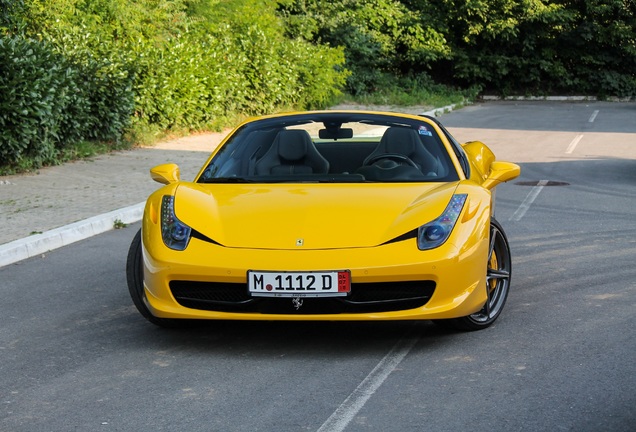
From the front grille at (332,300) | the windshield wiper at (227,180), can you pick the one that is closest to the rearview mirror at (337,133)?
the windshield wiper at (227,180)

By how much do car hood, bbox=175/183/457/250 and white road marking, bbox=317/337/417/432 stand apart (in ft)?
2.06

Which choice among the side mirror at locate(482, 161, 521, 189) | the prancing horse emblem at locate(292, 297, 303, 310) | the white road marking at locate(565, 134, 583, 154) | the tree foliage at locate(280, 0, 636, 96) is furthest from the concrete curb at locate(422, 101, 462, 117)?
the prancing horse emblem at locate(292, 297, 303, 310)

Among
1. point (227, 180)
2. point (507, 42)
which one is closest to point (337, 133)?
point (227, 180)

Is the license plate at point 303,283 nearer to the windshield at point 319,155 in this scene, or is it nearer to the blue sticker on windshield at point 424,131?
the windshield at point 319,155

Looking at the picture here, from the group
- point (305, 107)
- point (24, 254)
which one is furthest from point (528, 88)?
point (24, 254)

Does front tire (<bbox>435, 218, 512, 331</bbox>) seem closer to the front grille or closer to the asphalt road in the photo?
the asphalt road

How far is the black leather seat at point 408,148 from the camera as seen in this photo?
25.1 feet

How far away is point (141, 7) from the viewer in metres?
24.3

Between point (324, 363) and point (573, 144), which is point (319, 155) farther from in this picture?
point (573, 144)

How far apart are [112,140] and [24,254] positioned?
9.28 metres

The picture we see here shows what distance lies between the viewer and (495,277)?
279 inches

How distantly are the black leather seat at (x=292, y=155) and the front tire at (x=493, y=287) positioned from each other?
1.30 meters

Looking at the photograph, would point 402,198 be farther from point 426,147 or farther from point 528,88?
point 528,88

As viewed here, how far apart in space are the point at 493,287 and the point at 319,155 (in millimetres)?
1556
